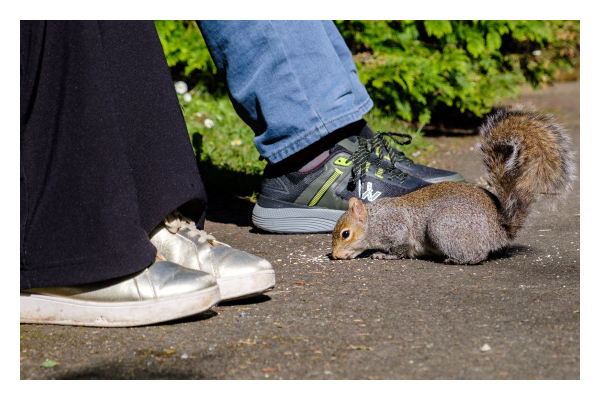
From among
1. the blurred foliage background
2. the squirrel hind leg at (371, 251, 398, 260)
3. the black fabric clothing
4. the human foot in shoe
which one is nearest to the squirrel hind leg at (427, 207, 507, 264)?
the squirrel hind leg at (371, 251, 398, 260)

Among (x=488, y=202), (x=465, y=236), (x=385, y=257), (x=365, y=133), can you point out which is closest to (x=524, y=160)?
(x=488, y=202)

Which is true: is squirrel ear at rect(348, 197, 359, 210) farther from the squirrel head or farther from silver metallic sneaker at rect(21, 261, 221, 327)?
silver metallic sneaker at rect(21, 261, 221, 327)

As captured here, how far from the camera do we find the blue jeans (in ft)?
8.84

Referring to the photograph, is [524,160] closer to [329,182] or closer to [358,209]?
[358,209]

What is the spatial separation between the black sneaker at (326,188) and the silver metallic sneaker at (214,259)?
0.92 meters

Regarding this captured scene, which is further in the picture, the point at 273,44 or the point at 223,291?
Answer: the point at 273,44

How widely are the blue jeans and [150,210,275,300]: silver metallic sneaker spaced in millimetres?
876

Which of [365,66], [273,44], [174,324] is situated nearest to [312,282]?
[174,324]

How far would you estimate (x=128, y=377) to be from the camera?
1.42 m

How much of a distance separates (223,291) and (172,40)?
4051 millimetres

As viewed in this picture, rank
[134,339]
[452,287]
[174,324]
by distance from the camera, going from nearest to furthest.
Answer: [134,339] → [174,324] → [452,287]

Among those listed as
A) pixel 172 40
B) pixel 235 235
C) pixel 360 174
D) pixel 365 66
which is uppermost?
pixel 172 40

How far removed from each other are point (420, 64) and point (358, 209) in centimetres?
286

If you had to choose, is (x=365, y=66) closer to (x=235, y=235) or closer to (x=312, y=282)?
(x=235, y=235)
